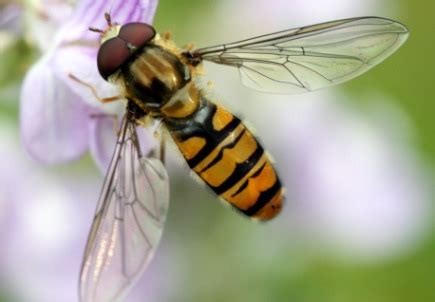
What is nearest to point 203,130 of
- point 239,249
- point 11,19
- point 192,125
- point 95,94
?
point 192,125

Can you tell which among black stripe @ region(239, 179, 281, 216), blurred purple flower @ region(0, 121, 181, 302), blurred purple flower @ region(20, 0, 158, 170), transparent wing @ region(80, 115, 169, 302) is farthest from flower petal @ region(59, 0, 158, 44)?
blurred purple flower @ region(0, 121, 181, 302)

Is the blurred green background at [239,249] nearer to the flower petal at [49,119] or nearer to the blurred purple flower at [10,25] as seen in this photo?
the blurred purple flower at [10,25]

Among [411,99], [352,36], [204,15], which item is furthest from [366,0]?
[352,36]

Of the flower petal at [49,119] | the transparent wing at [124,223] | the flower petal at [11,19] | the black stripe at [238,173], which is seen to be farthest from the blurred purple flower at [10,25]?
the black stripe at [238,173]

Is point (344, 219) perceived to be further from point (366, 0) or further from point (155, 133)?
point (155, 133)

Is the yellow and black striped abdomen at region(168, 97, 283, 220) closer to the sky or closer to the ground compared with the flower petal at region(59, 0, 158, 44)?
closer to the ground

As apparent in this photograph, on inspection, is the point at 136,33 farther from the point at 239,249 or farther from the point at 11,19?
the point at 239,249

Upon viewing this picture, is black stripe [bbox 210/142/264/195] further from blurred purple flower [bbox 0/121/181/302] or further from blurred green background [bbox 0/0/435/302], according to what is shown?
blurred purple flower [bbox 0/121/181/302]
